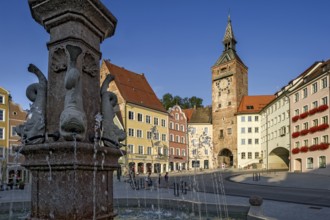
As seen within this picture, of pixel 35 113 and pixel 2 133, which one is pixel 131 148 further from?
pixel 35 113

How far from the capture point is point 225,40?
75875 mm

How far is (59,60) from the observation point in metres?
5.07

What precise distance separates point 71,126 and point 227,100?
6541 centimetres

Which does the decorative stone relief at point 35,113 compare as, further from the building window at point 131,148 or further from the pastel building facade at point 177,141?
the pastel building facade at point 177,141

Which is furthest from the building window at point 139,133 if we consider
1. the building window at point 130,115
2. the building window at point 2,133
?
the building window at point 2,133

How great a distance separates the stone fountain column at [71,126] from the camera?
4456 millimetres

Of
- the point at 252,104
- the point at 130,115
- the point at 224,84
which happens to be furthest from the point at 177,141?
the point at 252,104

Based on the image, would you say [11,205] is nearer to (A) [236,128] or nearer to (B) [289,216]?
(B) [289,216]

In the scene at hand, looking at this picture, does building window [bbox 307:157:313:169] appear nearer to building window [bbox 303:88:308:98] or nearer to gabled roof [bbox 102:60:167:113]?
building window [bbox 303:88:308:98]

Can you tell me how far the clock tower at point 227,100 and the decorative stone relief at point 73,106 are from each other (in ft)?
205

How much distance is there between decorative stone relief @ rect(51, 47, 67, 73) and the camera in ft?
16.5

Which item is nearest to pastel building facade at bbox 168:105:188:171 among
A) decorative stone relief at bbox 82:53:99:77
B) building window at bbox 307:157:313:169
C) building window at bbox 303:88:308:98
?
building window at bbox 307:157:313:169

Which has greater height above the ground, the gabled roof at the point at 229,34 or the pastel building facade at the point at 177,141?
the gabled roof at the point at 229,34

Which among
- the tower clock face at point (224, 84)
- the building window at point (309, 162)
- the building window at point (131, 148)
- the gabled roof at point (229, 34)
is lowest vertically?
the building window at point (309, 162)
